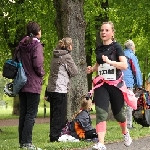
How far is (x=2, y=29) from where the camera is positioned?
31031mm

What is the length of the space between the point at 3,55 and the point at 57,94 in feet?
87.0

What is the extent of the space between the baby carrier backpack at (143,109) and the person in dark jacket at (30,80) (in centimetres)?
483

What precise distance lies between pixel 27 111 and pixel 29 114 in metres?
0.06

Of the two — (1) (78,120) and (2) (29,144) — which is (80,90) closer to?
(1) (78,120)

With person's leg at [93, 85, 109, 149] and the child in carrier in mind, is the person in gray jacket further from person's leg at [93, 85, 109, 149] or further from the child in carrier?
person's leg at [93, 85, 109, 149]

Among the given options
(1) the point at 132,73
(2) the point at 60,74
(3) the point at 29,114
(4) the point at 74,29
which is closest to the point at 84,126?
(2) the point at 60,74

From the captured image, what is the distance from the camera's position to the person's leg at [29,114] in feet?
26.4

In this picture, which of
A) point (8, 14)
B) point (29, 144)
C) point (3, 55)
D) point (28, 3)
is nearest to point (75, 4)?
point (29, 144)

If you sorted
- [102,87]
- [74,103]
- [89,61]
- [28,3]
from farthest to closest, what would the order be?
[89,61], [28,3], [74,103], [102,87]

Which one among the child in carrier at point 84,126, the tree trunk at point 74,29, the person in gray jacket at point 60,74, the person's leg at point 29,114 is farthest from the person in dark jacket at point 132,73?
the person's leg at point 29,114

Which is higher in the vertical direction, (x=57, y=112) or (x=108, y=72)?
(x=108, y=72)

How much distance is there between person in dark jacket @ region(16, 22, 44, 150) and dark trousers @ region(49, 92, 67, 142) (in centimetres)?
122

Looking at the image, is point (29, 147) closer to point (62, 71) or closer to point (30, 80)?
point (30, 80)

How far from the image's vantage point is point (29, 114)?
811 cm
